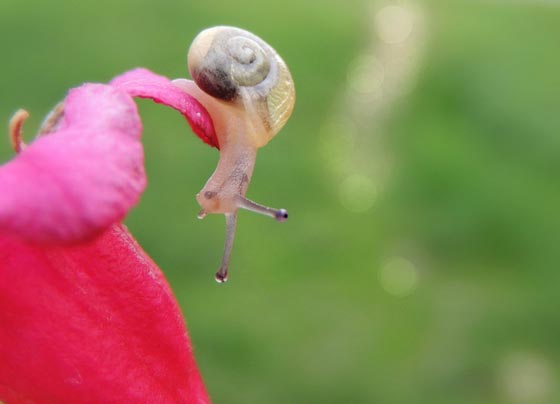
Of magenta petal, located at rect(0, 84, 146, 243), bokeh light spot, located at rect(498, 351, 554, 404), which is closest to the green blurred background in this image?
bokeh light spot, located at rect(498, 351, 554, 404)

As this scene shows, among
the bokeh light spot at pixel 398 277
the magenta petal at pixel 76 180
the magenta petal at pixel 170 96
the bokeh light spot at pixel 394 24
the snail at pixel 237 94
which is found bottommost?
the magenta petal at pixel 76 180

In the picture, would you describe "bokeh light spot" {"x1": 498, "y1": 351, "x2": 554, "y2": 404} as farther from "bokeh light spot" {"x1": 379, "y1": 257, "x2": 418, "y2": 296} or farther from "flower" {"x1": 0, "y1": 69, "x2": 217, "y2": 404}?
"flower" {"x1": 0, "y1": 69, "x2": 217, "y2": 404}

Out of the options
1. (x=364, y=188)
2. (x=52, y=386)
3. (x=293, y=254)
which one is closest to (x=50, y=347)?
(x=52, y=386)

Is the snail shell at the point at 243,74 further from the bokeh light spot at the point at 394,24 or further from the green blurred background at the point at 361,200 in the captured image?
the bokeh light spot at the point at 394,24

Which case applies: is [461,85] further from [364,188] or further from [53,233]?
[53,233]

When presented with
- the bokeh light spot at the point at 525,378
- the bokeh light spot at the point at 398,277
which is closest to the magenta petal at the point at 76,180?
the bokeh light spot at the point at 525,378

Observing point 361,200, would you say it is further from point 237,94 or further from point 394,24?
point 237,94
